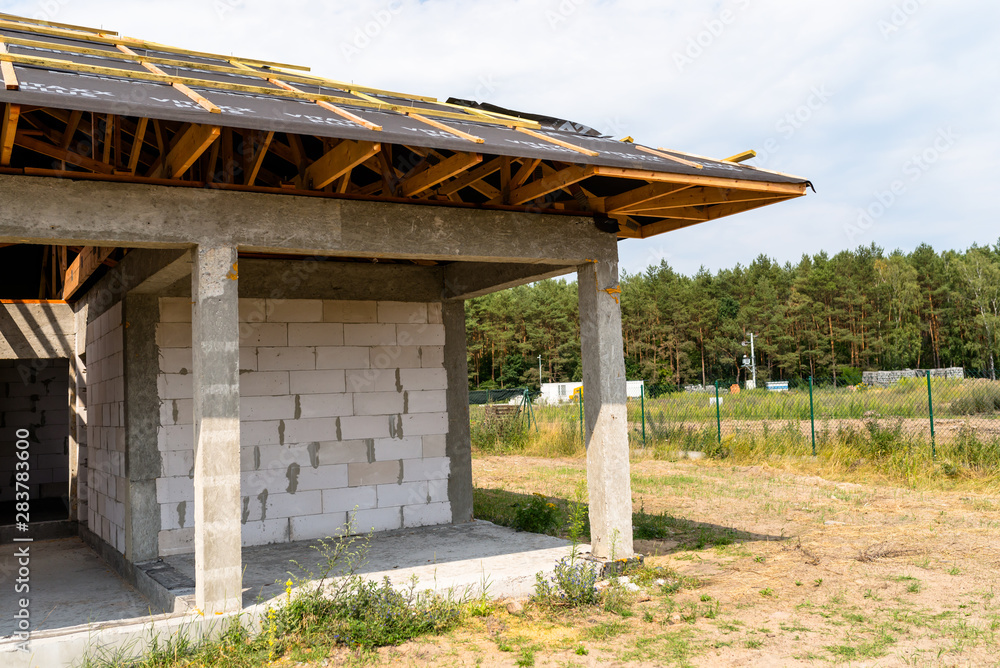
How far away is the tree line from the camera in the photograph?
5956cm

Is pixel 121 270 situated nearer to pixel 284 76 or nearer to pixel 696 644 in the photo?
pixel 284 76

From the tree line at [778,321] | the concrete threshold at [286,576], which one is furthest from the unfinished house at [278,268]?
the tree line at [778,321]

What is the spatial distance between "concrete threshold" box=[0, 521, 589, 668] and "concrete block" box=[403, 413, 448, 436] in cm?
120

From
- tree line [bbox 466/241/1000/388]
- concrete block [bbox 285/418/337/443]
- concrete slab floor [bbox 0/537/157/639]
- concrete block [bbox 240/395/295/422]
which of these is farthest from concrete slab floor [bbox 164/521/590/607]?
tree line [bbox 466/241/1000/388]

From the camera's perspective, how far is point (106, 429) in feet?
28.9

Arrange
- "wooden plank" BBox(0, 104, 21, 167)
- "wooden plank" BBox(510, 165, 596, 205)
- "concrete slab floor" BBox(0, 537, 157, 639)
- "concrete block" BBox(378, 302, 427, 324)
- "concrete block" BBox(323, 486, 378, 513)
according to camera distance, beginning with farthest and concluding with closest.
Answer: "concrete block" BBox(378, 302, 427, 324), "concrete block" BBox(323, 486, 378, 513), "concrete slab floor" BBox(0, 537, 157, 639), "wooden plank" BBox(510, 165, 596, 205), "wooden plank" BBox(0, 104, 21, 167)

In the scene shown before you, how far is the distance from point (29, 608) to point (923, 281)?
69.5 m

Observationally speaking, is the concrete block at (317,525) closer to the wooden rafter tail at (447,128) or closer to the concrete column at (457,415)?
the concrete column at (457,415)

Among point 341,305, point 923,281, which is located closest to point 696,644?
point 341,305

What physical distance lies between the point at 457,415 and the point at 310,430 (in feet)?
6.33

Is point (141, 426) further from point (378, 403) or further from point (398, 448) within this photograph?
point (398, 448)

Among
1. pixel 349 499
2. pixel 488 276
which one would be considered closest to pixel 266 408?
pixel 349 499

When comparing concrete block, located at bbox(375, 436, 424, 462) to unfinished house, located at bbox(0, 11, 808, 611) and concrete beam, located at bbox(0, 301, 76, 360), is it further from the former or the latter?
concrete beam, located at bbox(0, 301, 76, 360)

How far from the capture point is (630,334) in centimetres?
6638
